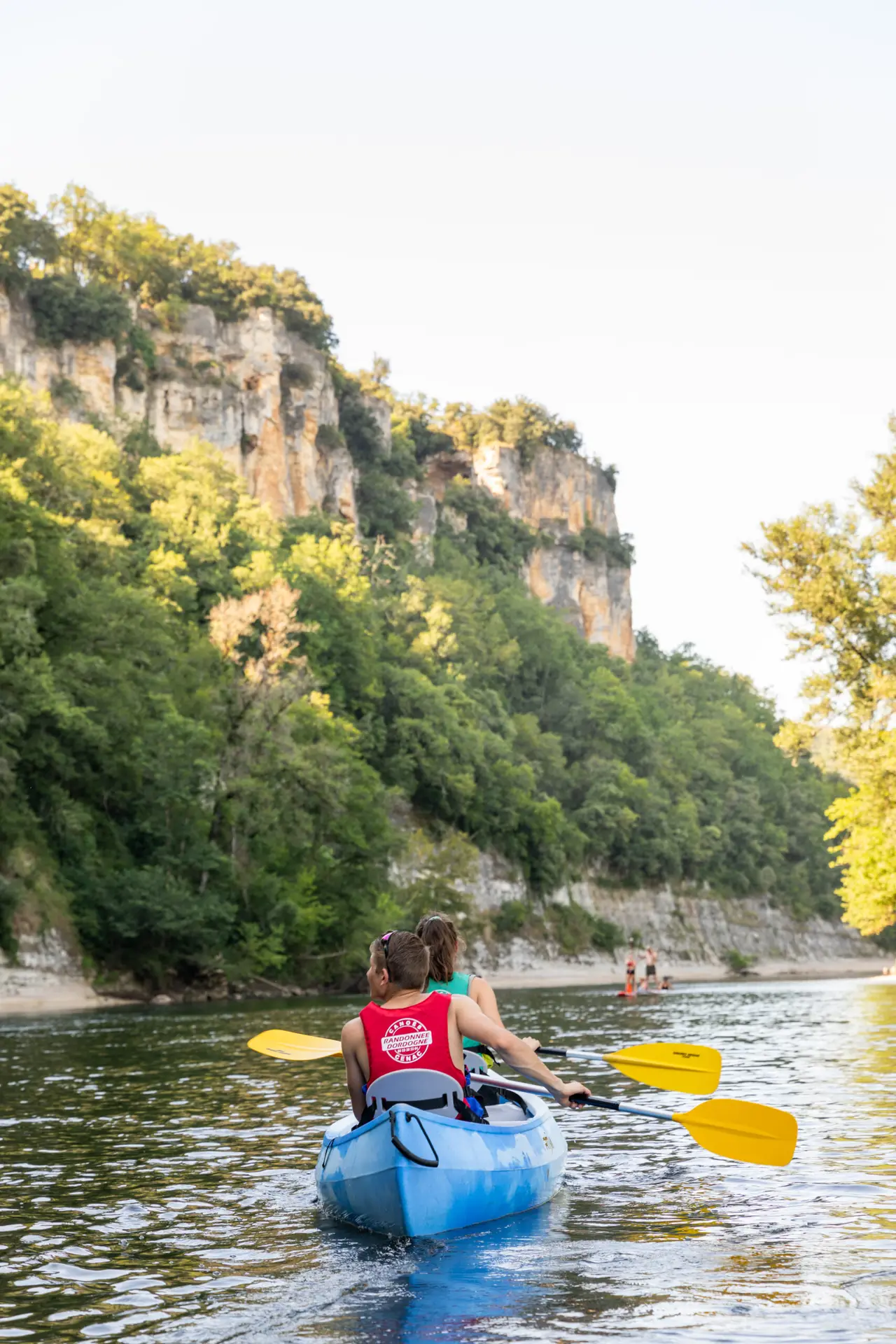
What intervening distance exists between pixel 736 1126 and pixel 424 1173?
2929 mm

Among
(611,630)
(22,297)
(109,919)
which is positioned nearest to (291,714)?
(109,919)

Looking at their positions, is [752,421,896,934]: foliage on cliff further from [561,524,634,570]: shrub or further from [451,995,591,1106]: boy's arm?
[561,524,634,570]: shrub

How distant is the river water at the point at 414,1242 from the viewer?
6203 mm

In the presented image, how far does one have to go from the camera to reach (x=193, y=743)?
1606 inches

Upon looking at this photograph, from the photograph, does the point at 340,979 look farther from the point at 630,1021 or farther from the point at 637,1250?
the point at 637,1250

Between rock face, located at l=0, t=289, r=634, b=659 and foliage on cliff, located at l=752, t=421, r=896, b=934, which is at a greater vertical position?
rock face, located at l=0, t=289, r=634, b=659

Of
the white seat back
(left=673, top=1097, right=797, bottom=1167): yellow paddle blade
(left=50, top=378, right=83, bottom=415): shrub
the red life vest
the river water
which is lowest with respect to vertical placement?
the river water

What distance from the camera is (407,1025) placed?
8109mm

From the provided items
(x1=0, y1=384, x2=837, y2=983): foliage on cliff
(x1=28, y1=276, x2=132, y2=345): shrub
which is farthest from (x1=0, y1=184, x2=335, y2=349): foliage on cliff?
(x1=0, y1=384, x2=837, y2=983): foliage on cliff

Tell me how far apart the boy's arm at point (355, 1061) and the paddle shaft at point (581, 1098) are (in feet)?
3.77

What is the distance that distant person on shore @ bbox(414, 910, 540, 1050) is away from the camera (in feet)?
29.0

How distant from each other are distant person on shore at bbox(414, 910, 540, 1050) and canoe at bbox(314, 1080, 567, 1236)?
796 millimetres

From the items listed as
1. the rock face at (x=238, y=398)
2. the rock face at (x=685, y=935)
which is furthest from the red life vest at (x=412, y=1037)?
the rock face at (x=238, y=398)

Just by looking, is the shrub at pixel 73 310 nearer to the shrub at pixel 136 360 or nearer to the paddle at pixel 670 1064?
the shrub at pixel 136 360
